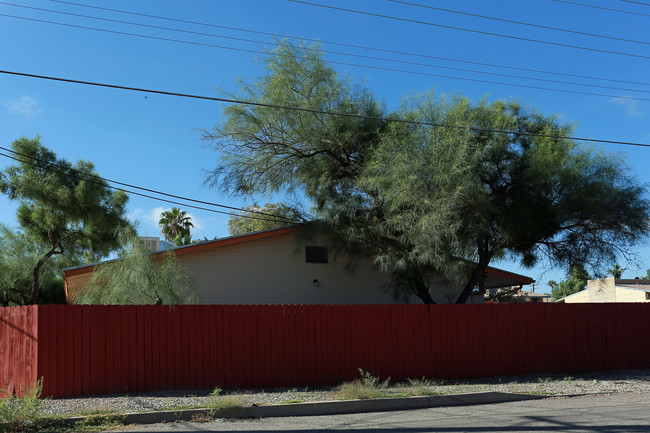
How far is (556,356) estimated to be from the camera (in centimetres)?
1598

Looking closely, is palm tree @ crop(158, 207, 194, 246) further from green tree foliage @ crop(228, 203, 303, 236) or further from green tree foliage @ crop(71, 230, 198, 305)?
green tree foliage @ crop(71, 230, 198, 305)

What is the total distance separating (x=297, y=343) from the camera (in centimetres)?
1339

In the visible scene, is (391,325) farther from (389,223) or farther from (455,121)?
(455,121)

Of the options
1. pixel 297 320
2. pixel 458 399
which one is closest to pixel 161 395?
pixel 297 320

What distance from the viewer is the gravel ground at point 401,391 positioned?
1033cm

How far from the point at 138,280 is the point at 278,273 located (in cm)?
535

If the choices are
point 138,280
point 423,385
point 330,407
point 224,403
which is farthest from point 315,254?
point 224,403

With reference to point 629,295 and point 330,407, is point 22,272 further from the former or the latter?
point 629,295

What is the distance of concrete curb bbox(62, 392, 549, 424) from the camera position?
9.74 meters

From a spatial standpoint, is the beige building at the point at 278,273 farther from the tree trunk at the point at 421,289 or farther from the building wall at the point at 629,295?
the building wall at the point at 629,295

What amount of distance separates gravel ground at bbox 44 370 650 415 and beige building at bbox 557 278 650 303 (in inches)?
1033

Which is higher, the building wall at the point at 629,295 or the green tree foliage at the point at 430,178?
the green tree foliage at the point at 430,178

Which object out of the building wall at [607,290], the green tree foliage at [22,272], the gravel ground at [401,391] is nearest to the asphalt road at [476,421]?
the gravel ground at [401,391]

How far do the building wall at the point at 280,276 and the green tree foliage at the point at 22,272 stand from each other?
26.3 feet
